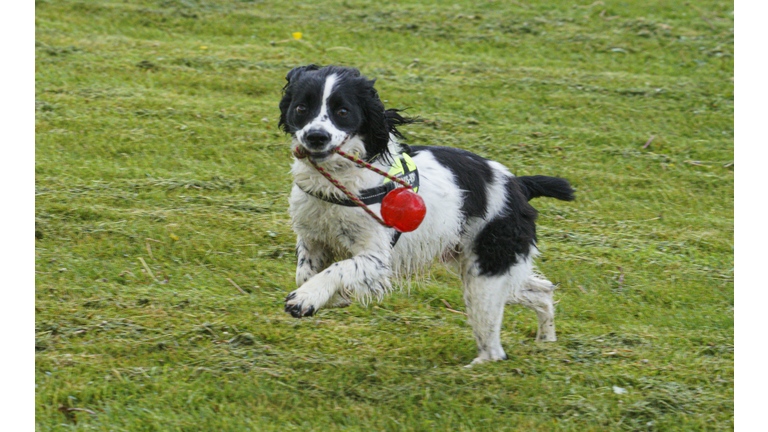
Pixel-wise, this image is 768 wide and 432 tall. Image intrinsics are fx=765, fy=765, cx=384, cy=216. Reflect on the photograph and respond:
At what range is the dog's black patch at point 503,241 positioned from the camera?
5.00 m

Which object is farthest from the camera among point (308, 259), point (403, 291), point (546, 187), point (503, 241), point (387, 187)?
point (403, 291)

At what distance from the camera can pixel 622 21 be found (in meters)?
14.0

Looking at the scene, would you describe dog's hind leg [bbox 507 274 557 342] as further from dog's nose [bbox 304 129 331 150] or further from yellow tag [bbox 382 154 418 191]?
dog's nose [bbox 304 129 331 150]

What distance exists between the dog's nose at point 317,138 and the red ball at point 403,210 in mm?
467

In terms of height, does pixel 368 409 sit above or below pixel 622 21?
below

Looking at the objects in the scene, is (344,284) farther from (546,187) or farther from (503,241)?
(546,187)

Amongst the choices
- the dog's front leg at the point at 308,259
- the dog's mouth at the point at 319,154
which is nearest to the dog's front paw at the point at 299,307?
the dog's front leg at the point at 308,259

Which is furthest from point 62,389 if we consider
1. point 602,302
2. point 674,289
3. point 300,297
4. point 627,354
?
point 674,289

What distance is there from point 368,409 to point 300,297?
0.84 meters

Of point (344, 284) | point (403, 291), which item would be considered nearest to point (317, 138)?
point (344, 284)

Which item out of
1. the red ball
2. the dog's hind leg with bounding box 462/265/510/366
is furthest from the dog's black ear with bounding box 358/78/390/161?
the dog's hind leg with bounding box 462/265/510/366

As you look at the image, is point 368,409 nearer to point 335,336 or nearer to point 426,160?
point 335,336

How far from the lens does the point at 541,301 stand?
18.1ft

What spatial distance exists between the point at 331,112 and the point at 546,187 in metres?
1.91
